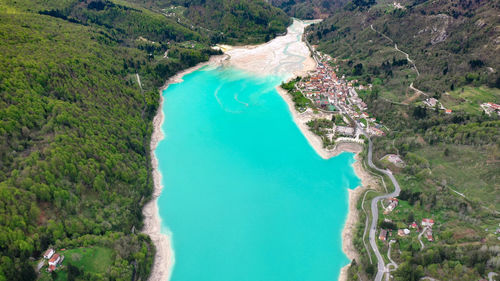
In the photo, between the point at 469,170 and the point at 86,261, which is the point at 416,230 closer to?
the point at 469,170

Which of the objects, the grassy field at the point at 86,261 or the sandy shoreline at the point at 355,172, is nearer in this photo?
the grassy field at the point at 86,261

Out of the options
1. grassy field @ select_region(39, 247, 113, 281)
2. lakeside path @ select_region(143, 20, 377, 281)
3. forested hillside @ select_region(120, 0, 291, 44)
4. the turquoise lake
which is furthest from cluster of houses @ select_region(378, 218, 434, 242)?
forested hillside @ select_region(120, 0, 291, 44)

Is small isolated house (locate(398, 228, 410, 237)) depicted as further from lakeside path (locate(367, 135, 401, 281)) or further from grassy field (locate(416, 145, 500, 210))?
grassy field (locate(416, 145, 500, 210))

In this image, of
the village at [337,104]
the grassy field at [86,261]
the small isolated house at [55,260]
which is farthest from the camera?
Result: the village at [337,104]

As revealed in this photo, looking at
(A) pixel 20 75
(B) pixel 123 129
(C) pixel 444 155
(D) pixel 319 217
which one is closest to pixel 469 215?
(C) pixel 444 155

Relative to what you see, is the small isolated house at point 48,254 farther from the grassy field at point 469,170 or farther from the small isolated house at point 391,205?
the grassy field at point 469,170

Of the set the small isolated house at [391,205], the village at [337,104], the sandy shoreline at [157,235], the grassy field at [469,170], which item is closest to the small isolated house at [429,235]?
the small isolated house at [391,205]
